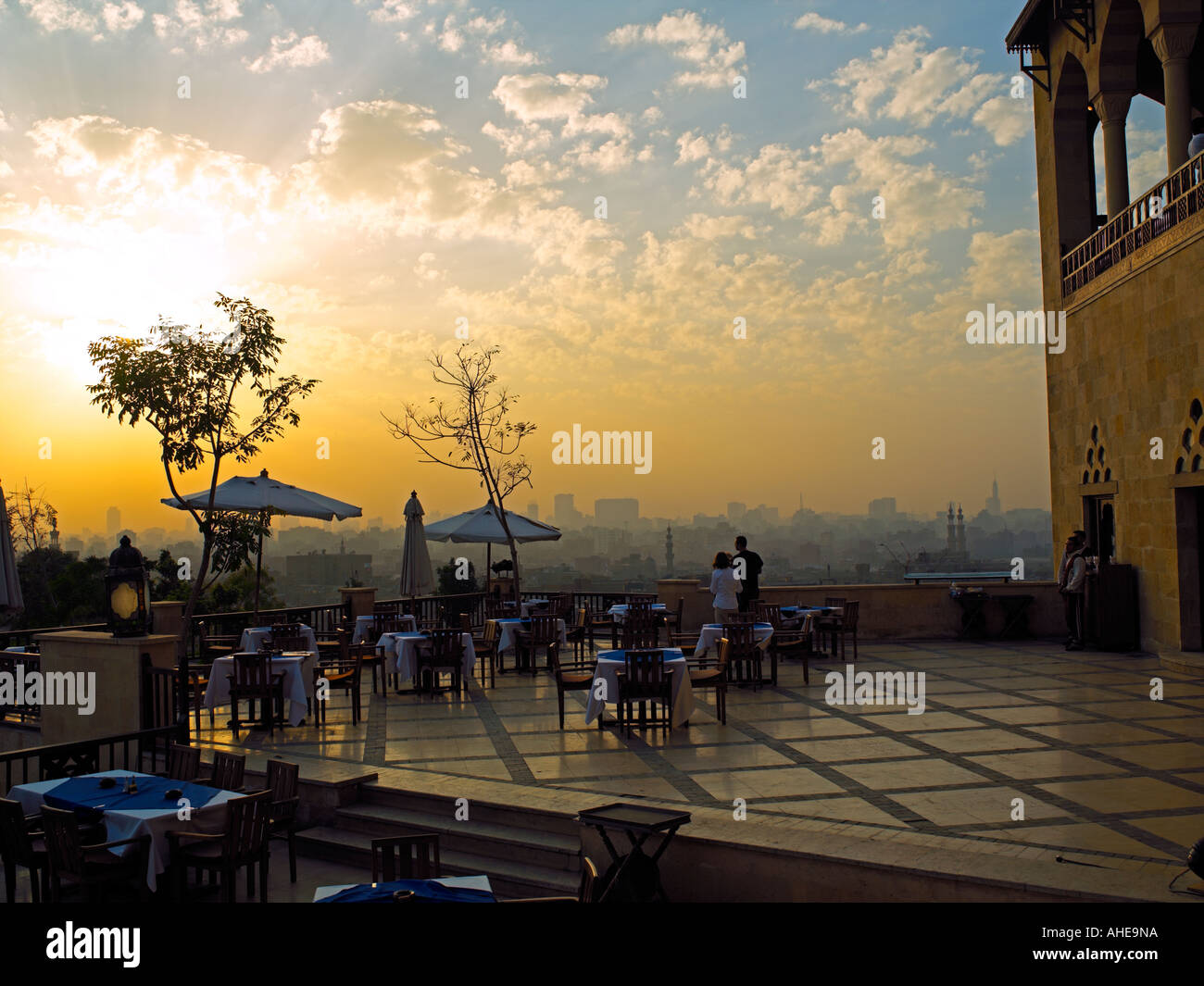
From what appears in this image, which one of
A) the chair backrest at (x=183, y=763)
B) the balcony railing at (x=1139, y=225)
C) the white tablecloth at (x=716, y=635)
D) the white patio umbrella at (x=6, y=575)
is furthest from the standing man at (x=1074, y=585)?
the white patio umbrella at (x=6, y=575)

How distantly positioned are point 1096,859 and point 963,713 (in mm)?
4250

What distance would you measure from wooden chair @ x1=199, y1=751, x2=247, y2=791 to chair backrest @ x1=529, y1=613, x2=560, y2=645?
6.34m

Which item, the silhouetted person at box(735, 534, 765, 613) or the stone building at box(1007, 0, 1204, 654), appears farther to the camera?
the silhouetted person at box(735, 534, 765, 613)

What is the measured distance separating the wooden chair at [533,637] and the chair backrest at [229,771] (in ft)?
19.9

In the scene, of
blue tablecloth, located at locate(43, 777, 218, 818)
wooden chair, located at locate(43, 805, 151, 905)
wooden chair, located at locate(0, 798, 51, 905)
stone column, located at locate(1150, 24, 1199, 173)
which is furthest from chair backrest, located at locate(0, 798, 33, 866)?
stone column, located at locate(1150, 24, 1199, 173)

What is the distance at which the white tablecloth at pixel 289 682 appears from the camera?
29.2ft

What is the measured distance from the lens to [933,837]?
495 cm

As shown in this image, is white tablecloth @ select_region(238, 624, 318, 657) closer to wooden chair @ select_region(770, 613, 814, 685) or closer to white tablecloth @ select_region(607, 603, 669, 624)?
white tablecloth @ select_region(607, 603, 669, 624)

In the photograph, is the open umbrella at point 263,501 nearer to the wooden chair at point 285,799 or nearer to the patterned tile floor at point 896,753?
the patterned tile floor at point 896,753

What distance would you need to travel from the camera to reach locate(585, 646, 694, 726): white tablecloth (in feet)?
27.2

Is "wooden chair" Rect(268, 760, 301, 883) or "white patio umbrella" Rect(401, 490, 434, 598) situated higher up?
"white patio umbrella" Rect(401, 490, 434, 598)

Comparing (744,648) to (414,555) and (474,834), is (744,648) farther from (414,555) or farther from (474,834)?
(414,555)
